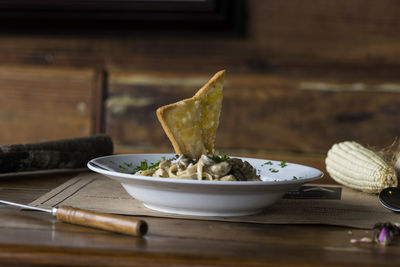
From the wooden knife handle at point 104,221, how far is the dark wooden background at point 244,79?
1943 mm

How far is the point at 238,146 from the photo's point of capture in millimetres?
2896

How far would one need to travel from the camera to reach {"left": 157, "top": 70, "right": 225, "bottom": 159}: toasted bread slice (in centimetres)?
113

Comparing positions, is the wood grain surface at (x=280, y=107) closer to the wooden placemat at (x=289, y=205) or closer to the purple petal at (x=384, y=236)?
the wooden placemat at (x=289, y=205)

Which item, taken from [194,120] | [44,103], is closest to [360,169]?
[194,120]

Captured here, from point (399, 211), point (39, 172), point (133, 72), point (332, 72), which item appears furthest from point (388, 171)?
point (133, 72)

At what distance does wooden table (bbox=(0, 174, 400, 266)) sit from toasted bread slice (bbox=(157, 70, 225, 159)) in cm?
20

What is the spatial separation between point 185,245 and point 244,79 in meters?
Result: 2.06

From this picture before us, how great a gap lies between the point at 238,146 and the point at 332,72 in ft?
2.02

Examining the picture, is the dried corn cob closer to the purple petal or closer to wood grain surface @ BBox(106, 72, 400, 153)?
the purple petal

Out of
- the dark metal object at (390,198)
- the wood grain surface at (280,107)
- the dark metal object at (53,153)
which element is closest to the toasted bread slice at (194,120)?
the dark metal object at (390,198)

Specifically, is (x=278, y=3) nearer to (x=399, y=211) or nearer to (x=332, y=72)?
(x=332, y=72)

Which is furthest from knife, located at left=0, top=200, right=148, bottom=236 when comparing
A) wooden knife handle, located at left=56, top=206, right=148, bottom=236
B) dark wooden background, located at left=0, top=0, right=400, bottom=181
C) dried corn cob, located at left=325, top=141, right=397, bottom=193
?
dark wooden background, located at left=0, top=0, right=400, bottom=181

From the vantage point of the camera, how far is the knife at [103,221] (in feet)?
2.88

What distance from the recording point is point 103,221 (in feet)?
2.97
